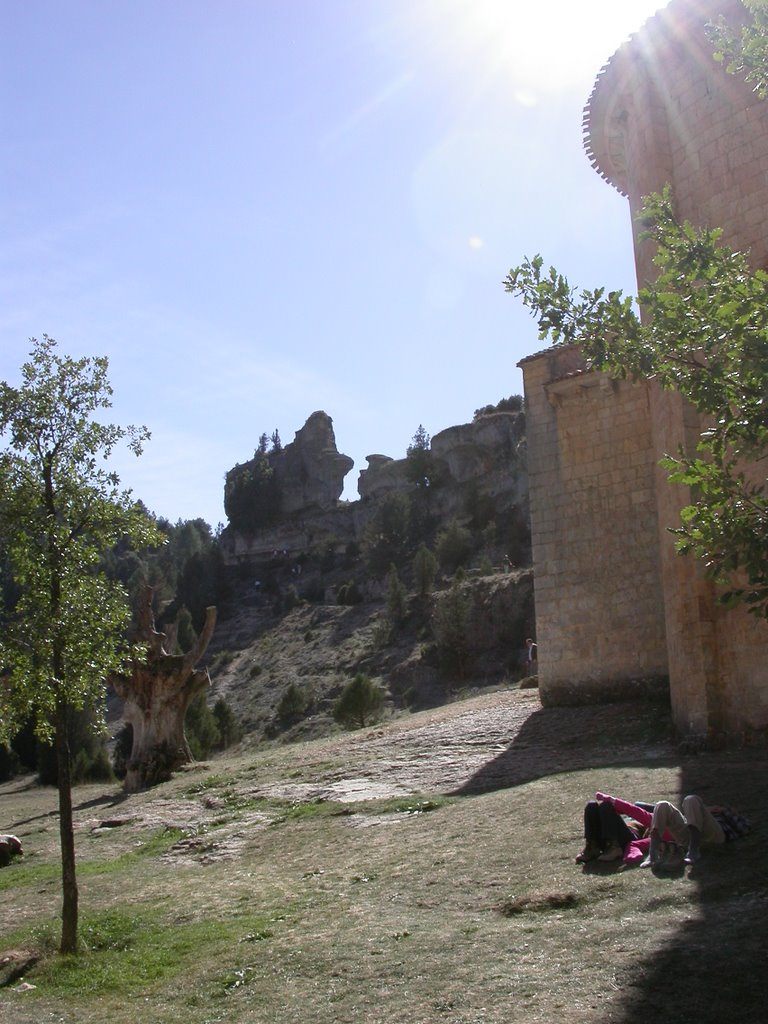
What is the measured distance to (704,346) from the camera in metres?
5.76

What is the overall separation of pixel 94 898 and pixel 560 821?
14.9ft

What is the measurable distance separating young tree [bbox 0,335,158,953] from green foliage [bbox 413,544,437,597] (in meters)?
47.6

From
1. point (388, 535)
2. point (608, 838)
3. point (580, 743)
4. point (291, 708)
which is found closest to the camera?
point (608, 838)

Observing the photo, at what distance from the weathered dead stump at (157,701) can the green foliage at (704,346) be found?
583 inches

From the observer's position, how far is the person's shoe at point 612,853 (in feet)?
25.8

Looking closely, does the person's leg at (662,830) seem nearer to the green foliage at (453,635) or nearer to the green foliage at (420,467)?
the green foliage at (453,635)

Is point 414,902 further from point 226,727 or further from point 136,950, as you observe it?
point 226,727

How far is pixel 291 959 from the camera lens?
279 inches

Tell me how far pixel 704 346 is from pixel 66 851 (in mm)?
6533

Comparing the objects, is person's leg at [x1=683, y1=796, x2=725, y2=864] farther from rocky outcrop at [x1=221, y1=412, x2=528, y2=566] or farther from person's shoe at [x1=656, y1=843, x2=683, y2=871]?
rocky outcrop at [x1=221, y1=412, x2=528, y2=566]

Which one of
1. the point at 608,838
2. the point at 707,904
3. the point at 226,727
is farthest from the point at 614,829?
the point at 226,727

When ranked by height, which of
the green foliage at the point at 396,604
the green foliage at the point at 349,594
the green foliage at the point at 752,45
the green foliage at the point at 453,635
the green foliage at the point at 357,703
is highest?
the green foliage at the point at 752,45

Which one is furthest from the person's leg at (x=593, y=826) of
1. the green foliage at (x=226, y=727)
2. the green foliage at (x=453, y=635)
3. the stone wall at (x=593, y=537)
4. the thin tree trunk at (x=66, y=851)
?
the green foliage at (x=453, y=635)

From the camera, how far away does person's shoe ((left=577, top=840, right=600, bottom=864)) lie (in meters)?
7.97
